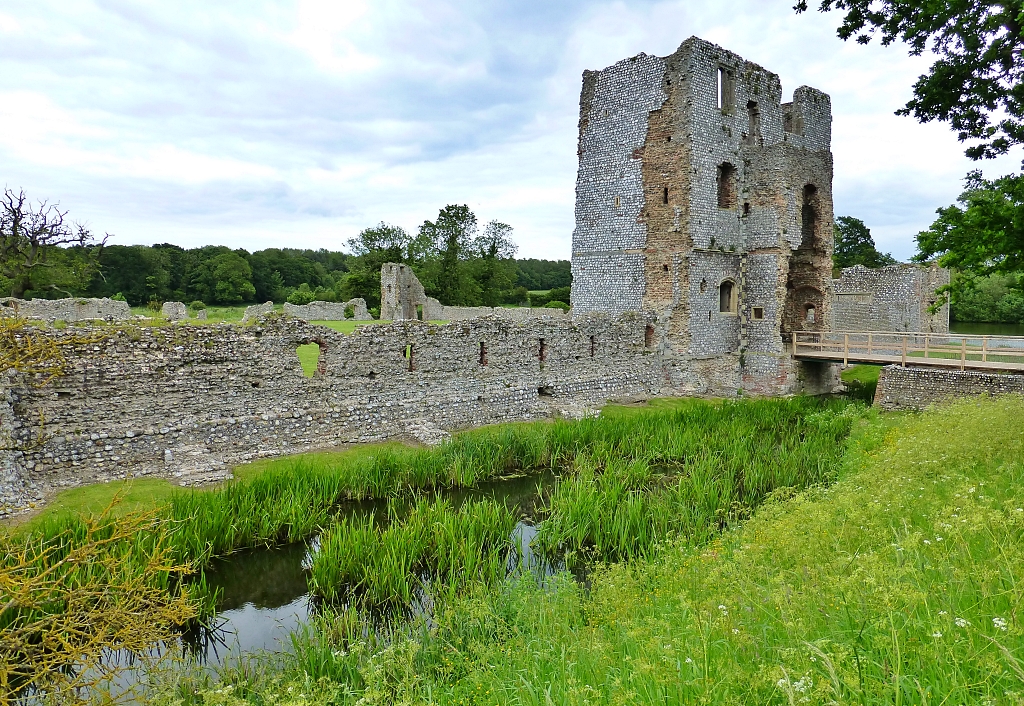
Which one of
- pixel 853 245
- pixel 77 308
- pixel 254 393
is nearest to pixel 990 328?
pixel 853 245

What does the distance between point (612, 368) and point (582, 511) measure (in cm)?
1128

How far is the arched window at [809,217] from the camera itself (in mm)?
23469

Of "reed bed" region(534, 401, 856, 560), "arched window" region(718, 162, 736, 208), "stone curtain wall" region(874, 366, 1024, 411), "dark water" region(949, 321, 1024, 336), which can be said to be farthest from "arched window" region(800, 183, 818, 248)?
"dark water" region(949, 321, 1024, 336)

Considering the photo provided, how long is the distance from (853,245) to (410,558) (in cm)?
5571

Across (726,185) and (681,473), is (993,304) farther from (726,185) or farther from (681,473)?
(681,473)

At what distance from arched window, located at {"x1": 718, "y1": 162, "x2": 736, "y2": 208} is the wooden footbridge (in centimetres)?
519

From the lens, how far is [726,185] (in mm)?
22297

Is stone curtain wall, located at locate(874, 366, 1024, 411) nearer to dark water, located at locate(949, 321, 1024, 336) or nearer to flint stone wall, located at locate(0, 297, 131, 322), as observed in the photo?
flint stone wall, located at locate(0, 297, 131, 322)

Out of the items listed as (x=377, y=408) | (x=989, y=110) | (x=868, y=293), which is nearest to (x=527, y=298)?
(x=868, y=293)

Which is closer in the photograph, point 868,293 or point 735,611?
point 735,611

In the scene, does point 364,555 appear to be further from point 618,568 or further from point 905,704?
point 905,704

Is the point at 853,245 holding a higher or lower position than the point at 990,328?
higher

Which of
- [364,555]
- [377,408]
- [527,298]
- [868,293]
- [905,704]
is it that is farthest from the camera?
[527,298]

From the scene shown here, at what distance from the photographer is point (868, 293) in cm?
3272
